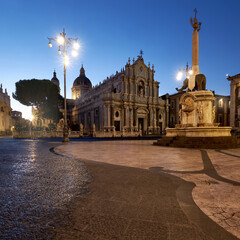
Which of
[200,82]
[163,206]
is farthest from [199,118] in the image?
[163,206]

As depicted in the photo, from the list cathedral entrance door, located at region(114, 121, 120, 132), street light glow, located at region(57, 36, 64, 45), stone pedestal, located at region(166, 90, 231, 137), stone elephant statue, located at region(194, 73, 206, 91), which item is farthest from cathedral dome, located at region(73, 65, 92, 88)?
stone pedestal, located at region(166, 90, 231, 137)

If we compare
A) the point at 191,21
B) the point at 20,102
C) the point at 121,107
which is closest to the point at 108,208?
the point at 191,21

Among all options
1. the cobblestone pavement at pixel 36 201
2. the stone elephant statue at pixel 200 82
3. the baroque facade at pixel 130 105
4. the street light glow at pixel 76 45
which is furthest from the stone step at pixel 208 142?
the baroque facade at pixel 130 105

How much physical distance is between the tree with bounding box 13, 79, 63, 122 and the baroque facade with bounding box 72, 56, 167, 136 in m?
9.62

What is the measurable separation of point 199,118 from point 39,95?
1441 inches

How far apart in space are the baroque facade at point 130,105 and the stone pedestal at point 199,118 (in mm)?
20908

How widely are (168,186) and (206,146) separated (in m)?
8.68

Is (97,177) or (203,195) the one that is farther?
(97,177)

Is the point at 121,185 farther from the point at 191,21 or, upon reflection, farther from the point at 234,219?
the point at 191,21

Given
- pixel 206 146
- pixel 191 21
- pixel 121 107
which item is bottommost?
pixel 206 146

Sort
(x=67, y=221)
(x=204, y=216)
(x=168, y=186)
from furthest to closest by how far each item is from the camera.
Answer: (x=168, y=186) → (x=204, y=216) → (x=67, y=221)

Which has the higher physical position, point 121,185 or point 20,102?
point 20,102

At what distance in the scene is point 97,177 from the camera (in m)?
4.01

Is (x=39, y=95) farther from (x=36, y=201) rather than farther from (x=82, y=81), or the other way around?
(x=36, y=201)
